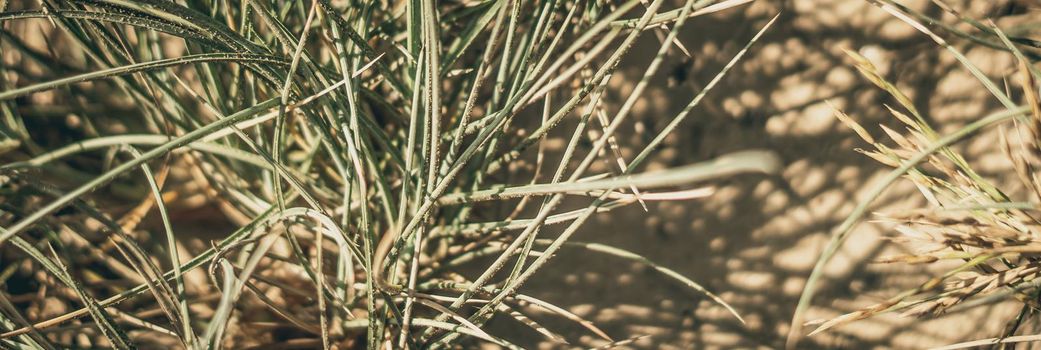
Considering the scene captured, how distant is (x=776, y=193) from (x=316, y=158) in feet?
1.34

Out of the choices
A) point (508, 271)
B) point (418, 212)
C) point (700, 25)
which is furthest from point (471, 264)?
point (700, 25)

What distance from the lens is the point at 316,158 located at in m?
0.57

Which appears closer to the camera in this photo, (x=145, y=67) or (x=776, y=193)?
(x=145, y=67)

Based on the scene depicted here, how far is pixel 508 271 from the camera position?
2.05 ft

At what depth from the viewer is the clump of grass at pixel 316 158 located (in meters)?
0.43

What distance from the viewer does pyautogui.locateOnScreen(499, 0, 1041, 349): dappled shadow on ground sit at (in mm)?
558

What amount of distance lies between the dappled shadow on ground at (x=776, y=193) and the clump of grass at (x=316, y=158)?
37 millimetres

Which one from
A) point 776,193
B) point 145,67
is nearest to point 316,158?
point 145,67

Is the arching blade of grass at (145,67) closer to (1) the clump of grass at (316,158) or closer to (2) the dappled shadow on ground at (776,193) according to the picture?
(1) the clump of grass at (316,158)

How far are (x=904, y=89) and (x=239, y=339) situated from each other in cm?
63

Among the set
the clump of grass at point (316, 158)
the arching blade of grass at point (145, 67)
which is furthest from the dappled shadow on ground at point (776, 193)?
the arching blade of grass at point (145, 67)

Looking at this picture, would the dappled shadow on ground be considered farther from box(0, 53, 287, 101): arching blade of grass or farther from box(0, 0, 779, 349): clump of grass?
box(0, 53, 287, 101): arching blade of grass

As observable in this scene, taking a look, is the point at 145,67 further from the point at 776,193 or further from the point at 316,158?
the point at 776,193

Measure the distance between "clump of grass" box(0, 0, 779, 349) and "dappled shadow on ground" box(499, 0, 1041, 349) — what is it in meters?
0.04
